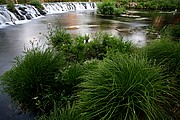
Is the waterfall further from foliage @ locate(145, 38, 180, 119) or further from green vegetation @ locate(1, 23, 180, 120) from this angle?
foliage @ locate(145, 38, 180, 119)

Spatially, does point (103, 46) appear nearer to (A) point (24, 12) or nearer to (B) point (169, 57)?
(B) point (169, 57)

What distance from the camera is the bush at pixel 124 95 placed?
251 cm

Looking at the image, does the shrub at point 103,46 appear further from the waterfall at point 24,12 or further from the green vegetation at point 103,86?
the waterfall at point 24,12

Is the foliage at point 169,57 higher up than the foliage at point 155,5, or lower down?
higher up

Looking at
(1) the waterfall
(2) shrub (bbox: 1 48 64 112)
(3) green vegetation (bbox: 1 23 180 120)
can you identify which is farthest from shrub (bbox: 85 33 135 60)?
(1) the waterfall

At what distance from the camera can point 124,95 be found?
261 cm

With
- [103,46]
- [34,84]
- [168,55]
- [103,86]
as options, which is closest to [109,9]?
[103,46]

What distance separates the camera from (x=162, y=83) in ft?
9.71

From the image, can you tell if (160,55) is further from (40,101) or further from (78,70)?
(40,101)

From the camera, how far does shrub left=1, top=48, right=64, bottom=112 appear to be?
12.3 feet

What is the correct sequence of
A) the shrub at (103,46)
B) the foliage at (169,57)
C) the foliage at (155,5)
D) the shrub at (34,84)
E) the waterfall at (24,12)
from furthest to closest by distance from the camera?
1. the foliage at (155,5)
2. the waterfall at (24,12)
3. the shrub at (103,46)
4. the shrub at (34,84)
5. the foliage at (169,57)

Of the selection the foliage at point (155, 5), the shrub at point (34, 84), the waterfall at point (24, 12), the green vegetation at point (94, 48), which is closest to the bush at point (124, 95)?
the shrub at point (34, 84)

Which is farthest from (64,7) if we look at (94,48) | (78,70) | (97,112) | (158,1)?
(97,112)

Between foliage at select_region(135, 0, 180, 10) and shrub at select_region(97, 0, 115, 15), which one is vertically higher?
shrub at select_region(97, 0, 115, 15)
